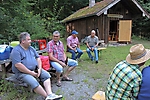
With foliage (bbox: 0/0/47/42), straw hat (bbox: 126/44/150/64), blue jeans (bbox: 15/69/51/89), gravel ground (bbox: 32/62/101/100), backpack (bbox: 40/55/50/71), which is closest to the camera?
straw hat (bbox: 126/44/150/64)

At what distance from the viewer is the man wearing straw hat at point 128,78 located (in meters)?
1.51

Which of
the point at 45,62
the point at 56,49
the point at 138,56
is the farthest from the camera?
the point at 56,49

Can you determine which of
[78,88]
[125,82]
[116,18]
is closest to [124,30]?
[116,18]

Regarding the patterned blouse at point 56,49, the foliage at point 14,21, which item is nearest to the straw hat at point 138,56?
the patterned blouse at point 56,49

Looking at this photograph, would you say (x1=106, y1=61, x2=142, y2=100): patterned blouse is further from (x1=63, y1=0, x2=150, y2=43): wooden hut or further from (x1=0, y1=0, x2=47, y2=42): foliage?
(x1=63, y1=0, x2=150, y2=43): wooden hut

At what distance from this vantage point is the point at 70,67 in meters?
3.95

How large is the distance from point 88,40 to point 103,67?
1376 millimetres

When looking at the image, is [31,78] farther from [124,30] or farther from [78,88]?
[124,30]

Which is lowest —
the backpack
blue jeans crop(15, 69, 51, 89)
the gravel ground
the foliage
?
the gravel ground

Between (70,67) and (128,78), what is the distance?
2519 millimetres

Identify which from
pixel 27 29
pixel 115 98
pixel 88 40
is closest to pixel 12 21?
pixel 27 29

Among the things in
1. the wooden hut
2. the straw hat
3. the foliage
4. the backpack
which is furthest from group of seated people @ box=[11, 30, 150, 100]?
the wooden hut

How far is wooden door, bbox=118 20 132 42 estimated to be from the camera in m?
11.2

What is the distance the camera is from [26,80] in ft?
8.87
